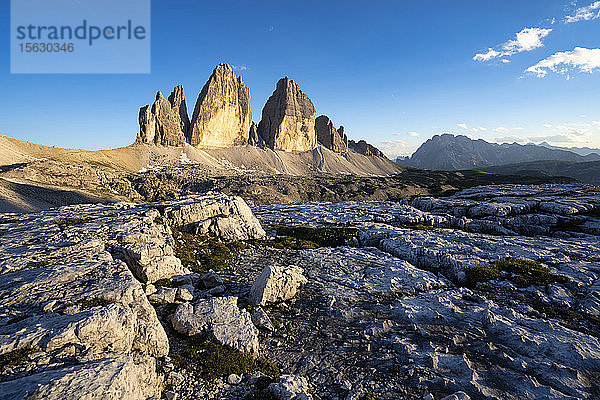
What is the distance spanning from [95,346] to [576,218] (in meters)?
53.6

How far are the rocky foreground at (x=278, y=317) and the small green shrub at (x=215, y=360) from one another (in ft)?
0.19

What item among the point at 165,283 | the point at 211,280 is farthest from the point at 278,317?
the point at 165,283

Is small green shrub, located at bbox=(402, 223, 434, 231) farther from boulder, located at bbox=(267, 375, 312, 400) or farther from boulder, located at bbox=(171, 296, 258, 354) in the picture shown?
boulder, located at bbox=(267, 375, 312, 400)

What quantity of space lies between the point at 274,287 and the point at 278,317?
1.81 metres

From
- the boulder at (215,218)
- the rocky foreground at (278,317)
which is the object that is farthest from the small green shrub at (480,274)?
the boulder at (215,218)

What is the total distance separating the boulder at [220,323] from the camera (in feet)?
36.3

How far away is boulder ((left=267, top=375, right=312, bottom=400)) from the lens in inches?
338

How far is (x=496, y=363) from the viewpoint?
10.6 metres

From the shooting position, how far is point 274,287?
15133 millimetres

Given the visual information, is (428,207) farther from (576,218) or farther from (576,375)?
(576,375)

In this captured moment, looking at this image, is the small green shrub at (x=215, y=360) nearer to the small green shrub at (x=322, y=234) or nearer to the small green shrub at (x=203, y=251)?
the small green shrub at (x=203, y=251)

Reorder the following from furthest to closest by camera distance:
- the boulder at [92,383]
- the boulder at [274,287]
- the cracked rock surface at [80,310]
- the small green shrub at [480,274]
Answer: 1. the small green shrub at [480,274]
2. the boulder at [274,287]
3. the cracked rock surface at [80,310]
4. the boulder at [92,383]

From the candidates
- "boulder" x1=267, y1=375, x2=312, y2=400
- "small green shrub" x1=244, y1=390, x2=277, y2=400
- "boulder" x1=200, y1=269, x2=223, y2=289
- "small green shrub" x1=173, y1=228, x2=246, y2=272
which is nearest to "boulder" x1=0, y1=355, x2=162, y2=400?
"small green shrub" x1=244, y1=390, x2=277, y2=400

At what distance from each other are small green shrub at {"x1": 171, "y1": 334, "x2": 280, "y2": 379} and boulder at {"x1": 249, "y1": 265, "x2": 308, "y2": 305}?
158 inches
